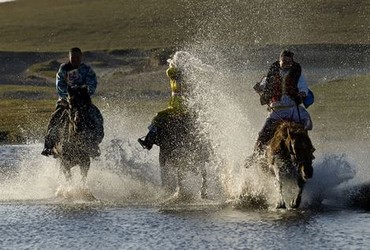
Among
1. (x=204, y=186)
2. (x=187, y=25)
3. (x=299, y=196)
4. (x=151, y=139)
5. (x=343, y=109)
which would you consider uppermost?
(x=187, y=25)

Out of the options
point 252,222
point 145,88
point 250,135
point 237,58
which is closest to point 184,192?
point 250,135

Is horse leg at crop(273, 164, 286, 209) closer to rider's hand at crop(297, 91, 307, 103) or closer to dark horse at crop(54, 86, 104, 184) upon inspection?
rider's hand at crop(297, 91, 307, 103)

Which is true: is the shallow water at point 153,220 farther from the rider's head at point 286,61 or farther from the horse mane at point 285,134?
the rider's head at point 286,61

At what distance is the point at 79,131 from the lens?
20906mm

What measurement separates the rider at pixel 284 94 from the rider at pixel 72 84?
330 centimetres

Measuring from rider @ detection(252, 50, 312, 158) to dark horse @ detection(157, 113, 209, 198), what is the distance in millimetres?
1784

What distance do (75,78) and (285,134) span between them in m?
4.52

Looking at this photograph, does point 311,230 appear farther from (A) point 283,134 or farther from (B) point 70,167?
(B) point 70,167

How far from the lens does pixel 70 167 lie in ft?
70.8

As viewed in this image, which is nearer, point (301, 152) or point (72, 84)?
point (301, 152)

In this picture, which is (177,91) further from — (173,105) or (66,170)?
(66,170)

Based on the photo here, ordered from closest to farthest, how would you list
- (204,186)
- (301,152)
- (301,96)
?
(301,152) < (301,96) < (204,186)

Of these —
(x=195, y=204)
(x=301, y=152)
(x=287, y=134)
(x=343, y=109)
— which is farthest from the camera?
(x=343, y=109)

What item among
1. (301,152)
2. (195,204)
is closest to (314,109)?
(195,204)
